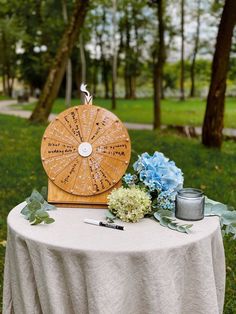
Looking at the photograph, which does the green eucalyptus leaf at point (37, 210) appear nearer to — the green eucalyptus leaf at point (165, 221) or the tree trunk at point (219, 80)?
the green eucalyptus leaf at point (165, 221)

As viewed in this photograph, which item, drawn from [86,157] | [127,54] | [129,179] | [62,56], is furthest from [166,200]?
[127,54]

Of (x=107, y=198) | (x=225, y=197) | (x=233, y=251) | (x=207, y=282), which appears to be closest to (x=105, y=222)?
(x=107, y=198)

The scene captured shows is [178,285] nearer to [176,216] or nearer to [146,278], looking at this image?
[146,278]

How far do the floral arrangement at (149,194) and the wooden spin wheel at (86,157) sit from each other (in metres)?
0.16

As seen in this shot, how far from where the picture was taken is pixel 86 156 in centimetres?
271

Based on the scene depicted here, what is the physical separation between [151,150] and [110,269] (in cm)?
664

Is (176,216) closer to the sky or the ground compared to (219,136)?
closer to the sky

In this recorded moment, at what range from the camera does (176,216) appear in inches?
99.3

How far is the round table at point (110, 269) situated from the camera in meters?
2.07

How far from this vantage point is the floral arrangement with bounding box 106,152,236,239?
7.89 feet

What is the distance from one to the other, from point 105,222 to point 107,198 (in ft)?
0.70

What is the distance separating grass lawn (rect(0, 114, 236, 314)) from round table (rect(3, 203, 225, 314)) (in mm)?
1418

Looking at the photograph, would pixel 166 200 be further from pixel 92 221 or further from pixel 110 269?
pixel 110 269

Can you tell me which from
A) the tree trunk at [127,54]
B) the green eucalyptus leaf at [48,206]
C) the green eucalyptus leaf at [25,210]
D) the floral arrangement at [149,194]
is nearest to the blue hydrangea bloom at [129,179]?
the floral arrangement at [149,194]
